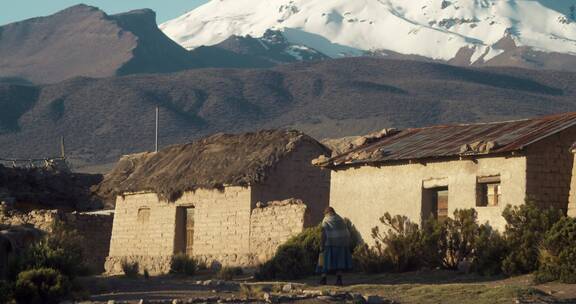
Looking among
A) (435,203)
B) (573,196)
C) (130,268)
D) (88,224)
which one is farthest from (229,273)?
(88,224)

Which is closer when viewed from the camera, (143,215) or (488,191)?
(488,191)

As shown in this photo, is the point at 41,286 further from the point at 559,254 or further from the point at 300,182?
the point at 300,182

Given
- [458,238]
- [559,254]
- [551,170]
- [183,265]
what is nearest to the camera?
[559,254]

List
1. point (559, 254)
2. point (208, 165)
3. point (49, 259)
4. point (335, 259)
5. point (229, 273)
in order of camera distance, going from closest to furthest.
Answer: point (49, 259) < point (559, 254) < point (335, 259) < point (229, 273) < point (208, 165)

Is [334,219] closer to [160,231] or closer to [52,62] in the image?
[160,231]

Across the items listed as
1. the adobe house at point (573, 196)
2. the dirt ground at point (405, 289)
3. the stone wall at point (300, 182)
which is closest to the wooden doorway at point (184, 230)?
the stone wall at point (300, 182)

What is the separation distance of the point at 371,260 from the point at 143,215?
866 centimetres

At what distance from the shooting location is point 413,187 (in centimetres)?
2416

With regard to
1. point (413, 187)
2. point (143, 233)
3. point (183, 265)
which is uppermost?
point (413, 187)

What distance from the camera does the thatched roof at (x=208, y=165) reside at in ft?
93.1

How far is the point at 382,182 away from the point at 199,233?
5641 millimetres

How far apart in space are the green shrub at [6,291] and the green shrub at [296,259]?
7305 millimetres

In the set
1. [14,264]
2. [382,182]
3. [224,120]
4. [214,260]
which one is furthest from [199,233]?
[224,120]

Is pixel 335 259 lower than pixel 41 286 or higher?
higher
